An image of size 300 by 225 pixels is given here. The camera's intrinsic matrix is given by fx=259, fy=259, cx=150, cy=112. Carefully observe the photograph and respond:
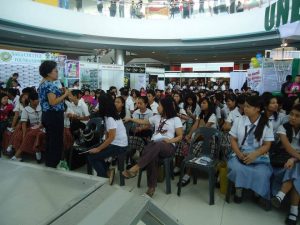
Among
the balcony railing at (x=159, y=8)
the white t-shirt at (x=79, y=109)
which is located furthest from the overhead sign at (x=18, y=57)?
the balcony railing at (x=159, y=8)

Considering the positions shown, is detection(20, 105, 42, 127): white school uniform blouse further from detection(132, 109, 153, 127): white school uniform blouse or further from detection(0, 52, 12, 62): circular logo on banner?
detection(0, 52, 12, 62): circular logo on banner

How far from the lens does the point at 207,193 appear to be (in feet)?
9.76

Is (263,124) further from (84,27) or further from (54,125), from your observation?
(84,27)

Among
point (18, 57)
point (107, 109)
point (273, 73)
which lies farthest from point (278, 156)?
point (18, 57)

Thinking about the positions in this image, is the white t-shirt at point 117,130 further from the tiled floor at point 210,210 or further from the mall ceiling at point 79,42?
the mall ceiling at point 79,42

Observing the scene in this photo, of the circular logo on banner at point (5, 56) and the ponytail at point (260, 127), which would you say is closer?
the ponytail at point (260, 127)

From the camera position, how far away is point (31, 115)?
4.01 meters

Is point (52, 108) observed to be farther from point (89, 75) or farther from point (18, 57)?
point (89, 75)

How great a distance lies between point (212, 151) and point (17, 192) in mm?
2375

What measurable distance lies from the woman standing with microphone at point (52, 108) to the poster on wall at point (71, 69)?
5020mm

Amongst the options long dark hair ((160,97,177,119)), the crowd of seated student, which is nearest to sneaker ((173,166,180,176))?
the crowd of seated student

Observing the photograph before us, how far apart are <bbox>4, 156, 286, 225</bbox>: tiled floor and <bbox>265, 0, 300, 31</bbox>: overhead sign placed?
10.5 feet

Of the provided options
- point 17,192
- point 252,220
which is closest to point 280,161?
point 252,220

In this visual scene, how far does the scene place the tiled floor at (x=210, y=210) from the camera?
2.39m
